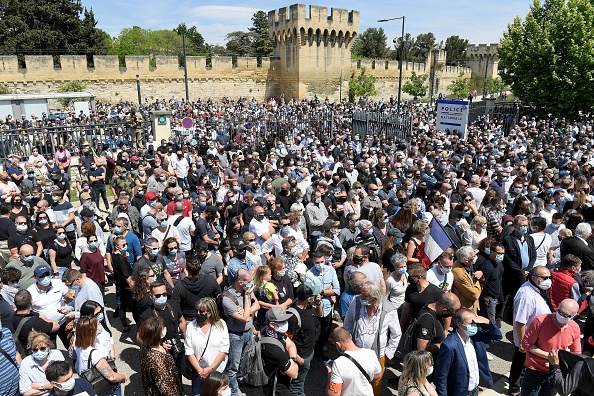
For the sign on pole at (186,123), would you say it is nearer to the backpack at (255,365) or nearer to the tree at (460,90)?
the backpack at (255,365)

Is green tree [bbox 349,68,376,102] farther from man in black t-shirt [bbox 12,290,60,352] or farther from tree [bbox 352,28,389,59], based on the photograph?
man in black t-shirt [bbox 12,290,60,352]

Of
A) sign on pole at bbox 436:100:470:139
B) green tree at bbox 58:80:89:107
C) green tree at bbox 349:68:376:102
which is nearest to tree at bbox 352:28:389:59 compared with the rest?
green tree at bbox 349:68:376:102

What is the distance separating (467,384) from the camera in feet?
13.0

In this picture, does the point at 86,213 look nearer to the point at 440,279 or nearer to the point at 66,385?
the point at 66,385

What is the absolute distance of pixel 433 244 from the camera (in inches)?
248

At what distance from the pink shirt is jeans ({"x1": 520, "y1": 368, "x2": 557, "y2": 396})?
0.27 ft

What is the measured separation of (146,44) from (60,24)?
2479 cm

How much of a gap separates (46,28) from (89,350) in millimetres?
48129

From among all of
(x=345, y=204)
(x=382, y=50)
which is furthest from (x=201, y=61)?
(x=382, y=50)

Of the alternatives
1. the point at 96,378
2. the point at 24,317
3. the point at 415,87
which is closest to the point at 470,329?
the point at 96,378

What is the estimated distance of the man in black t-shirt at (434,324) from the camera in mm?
4297

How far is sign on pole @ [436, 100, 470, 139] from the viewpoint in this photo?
53.9ft

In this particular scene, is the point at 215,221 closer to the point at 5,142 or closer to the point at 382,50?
the point at 5,142

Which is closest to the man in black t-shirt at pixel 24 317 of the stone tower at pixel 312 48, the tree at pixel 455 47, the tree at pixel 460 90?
the stone tower at pixel 312 48
